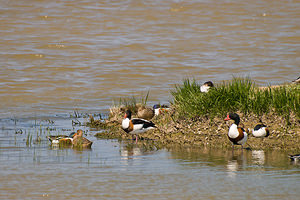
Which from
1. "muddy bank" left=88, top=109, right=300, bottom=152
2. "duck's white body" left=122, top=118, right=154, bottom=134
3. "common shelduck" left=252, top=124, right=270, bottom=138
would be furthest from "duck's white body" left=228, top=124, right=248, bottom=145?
"duck's white body" left=122, top=118, right=154, bottom=134

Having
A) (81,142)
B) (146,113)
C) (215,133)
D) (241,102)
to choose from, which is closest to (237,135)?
(215,133)

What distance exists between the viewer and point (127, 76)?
29141 mm

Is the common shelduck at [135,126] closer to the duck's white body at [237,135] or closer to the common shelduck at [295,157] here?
the duck's white body at [237,135]

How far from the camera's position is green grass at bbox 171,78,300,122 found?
12516 millimetres

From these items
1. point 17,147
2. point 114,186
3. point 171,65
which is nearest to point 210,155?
point 114,186

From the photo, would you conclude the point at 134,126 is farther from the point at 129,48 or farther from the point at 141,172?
the point at 129,48

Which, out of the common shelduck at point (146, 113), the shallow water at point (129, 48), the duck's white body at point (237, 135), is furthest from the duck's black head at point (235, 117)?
the shallow water at point (129, 48)

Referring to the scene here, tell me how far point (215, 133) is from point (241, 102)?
1.00 metres

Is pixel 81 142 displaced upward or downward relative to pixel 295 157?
upward

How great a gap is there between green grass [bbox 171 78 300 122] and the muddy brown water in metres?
1.61

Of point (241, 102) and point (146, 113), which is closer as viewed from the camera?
point (241, 102)

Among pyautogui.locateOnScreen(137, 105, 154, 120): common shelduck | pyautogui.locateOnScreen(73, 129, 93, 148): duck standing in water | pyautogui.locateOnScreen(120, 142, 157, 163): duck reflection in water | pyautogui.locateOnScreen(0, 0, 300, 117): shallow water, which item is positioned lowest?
pyautogui.locateOnScreen(120, 142, 157, 163): duck reflection in water

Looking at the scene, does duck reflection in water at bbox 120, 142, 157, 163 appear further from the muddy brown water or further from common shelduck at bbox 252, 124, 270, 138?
common shelduck at bbox 252, 124, 270, 138

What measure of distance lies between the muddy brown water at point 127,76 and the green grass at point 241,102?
1.61 m
